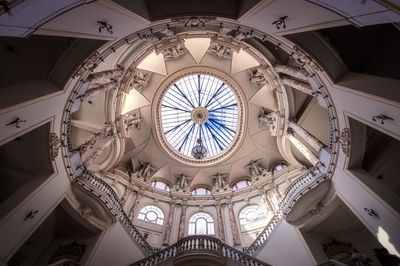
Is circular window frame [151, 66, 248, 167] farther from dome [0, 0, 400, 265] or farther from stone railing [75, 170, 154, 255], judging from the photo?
stone railing [75, 170, 154, 255]

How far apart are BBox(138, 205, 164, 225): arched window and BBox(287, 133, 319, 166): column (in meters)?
11.0

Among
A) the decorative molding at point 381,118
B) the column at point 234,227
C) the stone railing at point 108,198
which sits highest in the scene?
the column at point 234,227

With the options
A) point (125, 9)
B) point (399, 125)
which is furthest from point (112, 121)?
point (399, 125)

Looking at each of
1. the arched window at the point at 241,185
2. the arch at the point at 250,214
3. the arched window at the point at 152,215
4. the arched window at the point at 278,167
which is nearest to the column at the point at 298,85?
the arched window at the point at 278,167

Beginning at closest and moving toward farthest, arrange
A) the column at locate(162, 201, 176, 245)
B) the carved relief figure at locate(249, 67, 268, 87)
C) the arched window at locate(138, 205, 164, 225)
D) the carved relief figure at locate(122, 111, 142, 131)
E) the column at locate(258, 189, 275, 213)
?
the column at locate(162, 201, 176, 245)
the column at locate(258, 189, 275, 213)
the arched window at locate(138, 205, 164, 225)
the carved relief figure at locate(122, 111, 142, 131)
the carved relief figure at locate(249, 67, 268, 87)

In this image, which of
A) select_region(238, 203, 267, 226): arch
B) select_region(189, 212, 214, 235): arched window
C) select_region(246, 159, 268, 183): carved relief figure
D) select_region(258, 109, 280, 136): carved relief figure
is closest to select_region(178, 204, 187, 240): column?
select_region(189, 212, 214, 235): arched window

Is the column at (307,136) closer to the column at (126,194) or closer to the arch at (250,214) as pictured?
the arch at (250,214)

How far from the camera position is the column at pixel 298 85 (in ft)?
39.3

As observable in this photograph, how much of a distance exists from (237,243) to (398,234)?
31.8 feet

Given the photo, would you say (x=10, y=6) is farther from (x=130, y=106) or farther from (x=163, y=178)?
(x=163, y=178)

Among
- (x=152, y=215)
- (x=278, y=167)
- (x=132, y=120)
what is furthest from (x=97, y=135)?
(x=278, y=167)

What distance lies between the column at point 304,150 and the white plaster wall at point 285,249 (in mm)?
3634

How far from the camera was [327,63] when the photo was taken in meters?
9.87

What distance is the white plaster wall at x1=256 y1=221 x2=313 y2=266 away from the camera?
10750 mm
